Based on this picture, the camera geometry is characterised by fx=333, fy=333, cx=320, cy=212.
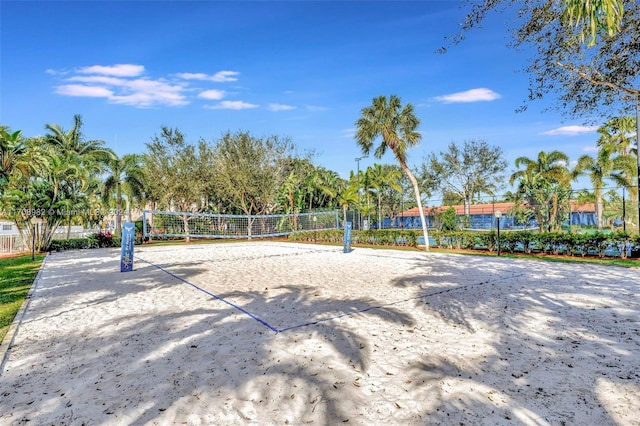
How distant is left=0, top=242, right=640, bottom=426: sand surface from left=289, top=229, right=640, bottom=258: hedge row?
5918 millimetres

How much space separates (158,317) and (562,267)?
1114 cm

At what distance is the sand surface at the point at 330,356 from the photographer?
279 cm

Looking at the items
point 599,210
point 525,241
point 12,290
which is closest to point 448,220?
point 525,241

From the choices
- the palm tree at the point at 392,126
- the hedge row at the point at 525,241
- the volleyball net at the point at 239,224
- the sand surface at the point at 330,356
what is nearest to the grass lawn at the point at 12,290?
the sand surface at the point at 330,356

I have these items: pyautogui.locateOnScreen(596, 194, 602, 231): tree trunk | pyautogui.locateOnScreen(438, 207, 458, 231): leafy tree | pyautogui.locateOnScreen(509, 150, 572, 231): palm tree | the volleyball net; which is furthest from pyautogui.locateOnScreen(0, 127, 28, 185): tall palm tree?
pyautogui.locateOnScreen(596, 194, 602, 231): tree trunk

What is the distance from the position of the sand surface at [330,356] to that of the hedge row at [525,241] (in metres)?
5.92

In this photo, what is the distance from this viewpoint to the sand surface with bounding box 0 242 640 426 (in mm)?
2785

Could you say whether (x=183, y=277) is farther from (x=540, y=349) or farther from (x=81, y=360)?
(x=540, y=349)

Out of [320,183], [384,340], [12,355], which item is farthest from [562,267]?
[320,183]

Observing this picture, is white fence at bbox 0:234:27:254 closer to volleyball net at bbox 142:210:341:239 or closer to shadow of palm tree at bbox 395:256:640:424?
volleyball net at bbox 142:210:341:239

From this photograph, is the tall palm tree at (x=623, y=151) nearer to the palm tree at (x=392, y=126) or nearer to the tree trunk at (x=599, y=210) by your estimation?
the tree trunk at (x=599, y=210)

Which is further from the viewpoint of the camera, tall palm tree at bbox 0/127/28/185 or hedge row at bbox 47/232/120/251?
hedge row at bbox 47/232/120/251

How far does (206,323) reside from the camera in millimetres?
5070

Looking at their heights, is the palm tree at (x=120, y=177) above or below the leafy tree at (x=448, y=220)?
above
